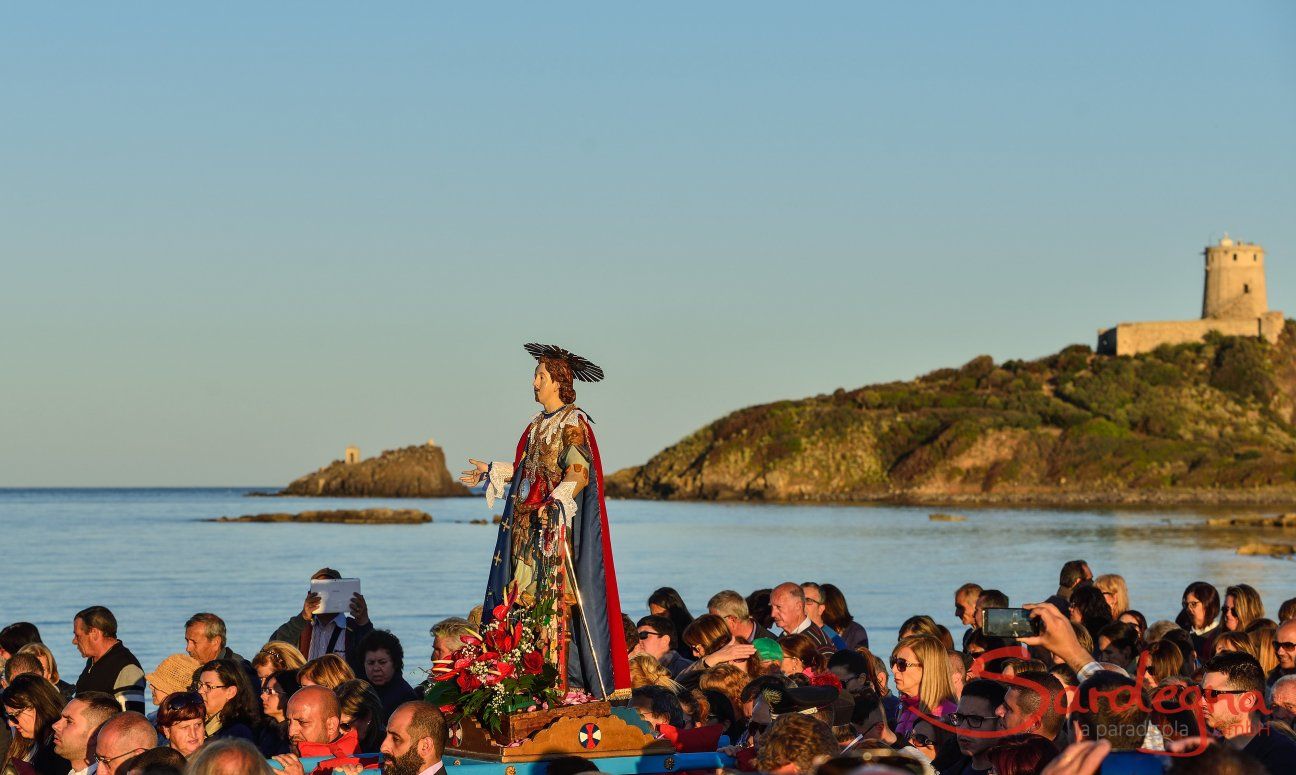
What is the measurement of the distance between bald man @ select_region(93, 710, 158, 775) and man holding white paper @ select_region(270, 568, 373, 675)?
162 inches

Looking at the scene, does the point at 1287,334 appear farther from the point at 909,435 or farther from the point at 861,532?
the point at 861,532

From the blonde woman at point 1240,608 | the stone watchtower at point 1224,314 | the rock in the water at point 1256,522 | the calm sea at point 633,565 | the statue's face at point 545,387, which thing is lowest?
the calm sea at point 633,565

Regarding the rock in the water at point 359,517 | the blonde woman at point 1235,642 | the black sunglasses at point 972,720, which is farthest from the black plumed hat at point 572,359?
the rock in the water at point 359,517

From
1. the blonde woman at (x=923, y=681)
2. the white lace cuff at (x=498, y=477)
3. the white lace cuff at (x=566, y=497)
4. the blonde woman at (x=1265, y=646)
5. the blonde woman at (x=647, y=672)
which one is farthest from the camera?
the blonde woman at (x=1265, y=646)

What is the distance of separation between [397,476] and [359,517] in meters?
58.8

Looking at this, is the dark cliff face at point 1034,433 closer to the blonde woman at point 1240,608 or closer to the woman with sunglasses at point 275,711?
the blonde woman at point 1240,608

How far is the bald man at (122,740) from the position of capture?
19.7 feet

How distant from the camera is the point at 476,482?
26.3 ft

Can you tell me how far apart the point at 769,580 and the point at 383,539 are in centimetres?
3002

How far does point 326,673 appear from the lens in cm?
770

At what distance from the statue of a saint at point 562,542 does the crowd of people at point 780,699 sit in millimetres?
296

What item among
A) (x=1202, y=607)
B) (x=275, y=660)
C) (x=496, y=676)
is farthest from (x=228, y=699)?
(x=1202, y=607)

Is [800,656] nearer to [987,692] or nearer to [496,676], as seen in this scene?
[496,676]

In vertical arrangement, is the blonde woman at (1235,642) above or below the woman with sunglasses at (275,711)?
above
